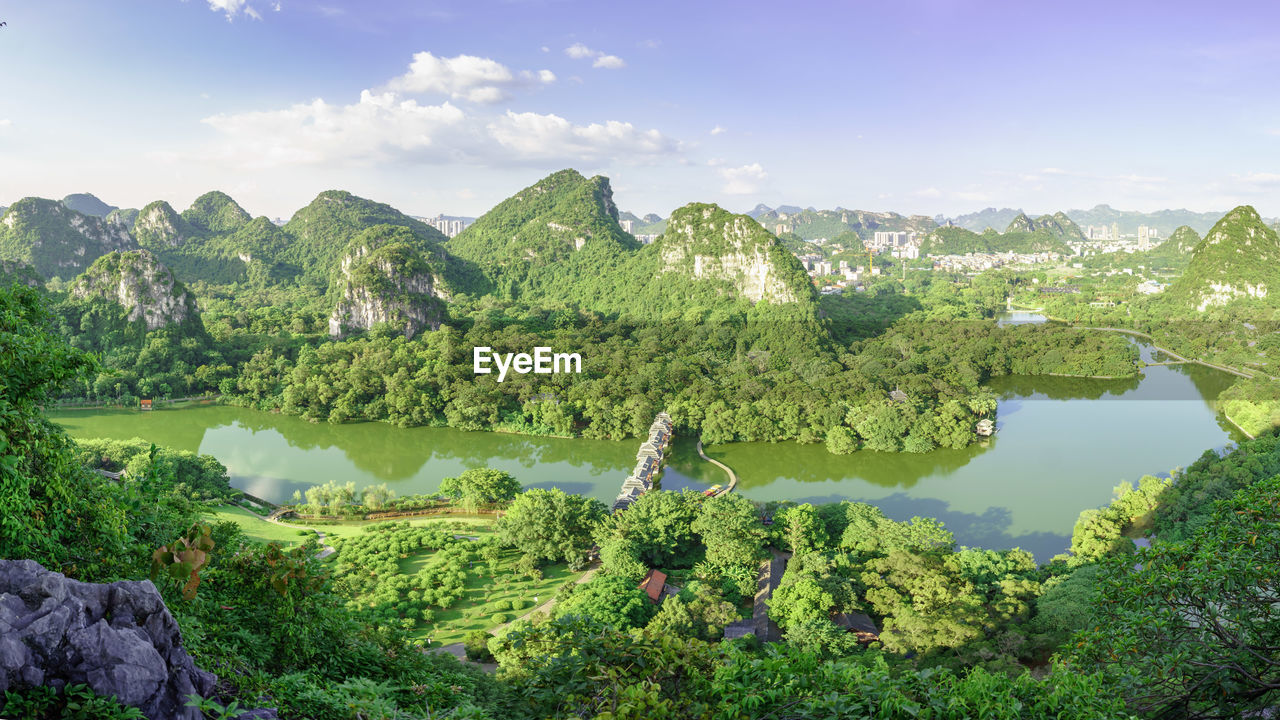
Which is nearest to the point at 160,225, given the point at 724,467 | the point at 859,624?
the point at 724,467

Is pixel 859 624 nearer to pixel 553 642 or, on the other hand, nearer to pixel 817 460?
pixel 553 642

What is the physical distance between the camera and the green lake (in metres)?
15.5

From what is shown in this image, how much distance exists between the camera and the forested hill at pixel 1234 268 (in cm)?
4100

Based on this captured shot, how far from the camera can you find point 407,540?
1234 cm

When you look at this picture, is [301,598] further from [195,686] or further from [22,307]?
[22,307]

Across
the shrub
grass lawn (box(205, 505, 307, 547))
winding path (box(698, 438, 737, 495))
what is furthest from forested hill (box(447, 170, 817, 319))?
the shrub

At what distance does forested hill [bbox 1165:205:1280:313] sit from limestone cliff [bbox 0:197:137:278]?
74554 mm

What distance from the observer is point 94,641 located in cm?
245

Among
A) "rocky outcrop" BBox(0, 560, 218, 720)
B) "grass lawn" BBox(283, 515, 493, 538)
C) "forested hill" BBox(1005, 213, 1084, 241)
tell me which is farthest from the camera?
"forested hill" BBox(1005, 213, 1084, 241)

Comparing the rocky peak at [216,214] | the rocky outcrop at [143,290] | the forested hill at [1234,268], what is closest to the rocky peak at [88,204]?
the rocky peak at [216,214]

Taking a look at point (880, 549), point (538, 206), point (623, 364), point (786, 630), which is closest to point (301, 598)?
point (786, 630)

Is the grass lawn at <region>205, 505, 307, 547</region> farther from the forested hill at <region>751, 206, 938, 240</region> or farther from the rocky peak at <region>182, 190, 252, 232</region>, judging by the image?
the forested hill at <region>751, 206, 938, 240</region>

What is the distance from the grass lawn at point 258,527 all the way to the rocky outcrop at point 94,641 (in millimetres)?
10539

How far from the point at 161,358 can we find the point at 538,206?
116 feet
